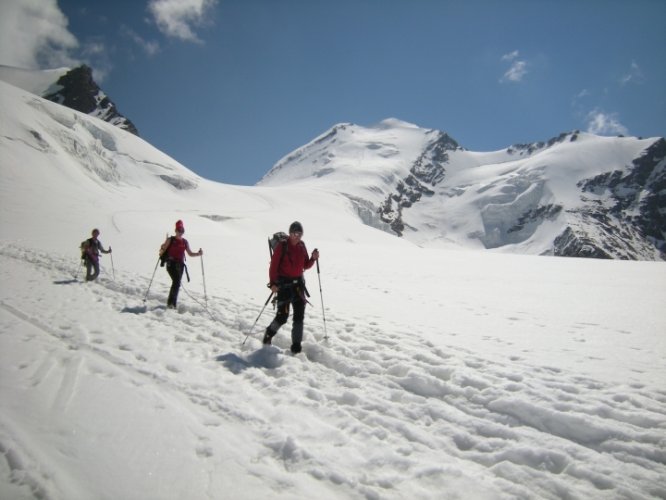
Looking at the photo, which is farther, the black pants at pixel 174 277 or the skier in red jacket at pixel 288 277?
the black pants at pixel 174 277

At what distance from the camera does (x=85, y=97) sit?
7092 inches

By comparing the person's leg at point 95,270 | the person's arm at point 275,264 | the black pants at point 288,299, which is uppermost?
the person's arm at point 275,264

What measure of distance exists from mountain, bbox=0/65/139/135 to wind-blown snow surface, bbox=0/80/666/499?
189919 mm

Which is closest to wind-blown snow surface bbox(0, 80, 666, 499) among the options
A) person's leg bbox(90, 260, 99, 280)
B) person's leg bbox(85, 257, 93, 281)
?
person's leg bbox(85, 257, 93, 281)

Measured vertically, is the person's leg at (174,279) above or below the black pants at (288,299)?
below

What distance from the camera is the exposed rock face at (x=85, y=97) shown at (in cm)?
17250

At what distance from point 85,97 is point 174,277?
221 metres

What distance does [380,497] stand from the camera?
3.41 metres

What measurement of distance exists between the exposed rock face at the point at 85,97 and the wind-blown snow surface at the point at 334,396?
192276 mm

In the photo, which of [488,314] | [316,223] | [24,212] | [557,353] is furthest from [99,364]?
[316,223]

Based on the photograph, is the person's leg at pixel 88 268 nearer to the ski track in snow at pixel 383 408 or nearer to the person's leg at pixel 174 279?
the person's leg at pixel 174 279

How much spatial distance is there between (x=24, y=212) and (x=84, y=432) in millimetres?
40465

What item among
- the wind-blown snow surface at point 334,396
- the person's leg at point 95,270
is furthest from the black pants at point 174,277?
the person's leg at point 95,270

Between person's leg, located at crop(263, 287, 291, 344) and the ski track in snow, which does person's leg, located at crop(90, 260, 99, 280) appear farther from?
person's leg, located at crop(263, 287, 291, 344)
